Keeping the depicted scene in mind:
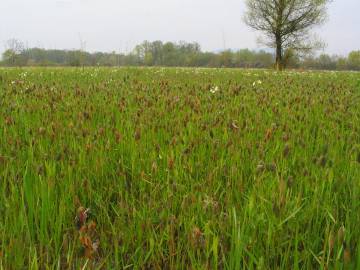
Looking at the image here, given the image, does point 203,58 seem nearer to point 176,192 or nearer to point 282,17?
point 282,17

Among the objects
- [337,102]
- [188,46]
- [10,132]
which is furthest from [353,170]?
[188,46]

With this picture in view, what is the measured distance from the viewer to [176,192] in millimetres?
2443

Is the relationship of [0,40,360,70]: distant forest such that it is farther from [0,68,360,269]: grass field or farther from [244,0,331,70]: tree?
[0,68,360,269]: grass field

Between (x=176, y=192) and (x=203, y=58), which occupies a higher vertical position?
(x=203, y=58)

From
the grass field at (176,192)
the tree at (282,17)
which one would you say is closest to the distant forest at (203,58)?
the tree at (282,17)

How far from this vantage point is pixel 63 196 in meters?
2.26

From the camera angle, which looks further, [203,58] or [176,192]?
[203,58]

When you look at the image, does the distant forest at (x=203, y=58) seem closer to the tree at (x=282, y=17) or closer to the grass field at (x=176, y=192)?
the tree at (x=282, y=17)

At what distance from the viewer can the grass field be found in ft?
5.81

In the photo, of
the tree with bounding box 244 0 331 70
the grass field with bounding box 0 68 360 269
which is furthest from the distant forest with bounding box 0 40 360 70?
the grass field with bounding box 0 68 360 269

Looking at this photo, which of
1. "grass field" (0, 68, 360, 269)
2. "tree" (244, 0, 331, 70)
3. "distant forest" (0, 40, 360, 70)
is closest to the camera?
"grass field" (0, 68, 360, 269)

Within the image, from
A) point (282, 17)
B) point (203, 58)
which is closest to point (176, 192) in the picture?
point (282, 17)

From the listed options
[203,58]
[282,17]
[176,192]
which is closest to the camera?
[176,192]

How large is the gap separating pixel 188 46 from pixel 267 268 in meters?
167
